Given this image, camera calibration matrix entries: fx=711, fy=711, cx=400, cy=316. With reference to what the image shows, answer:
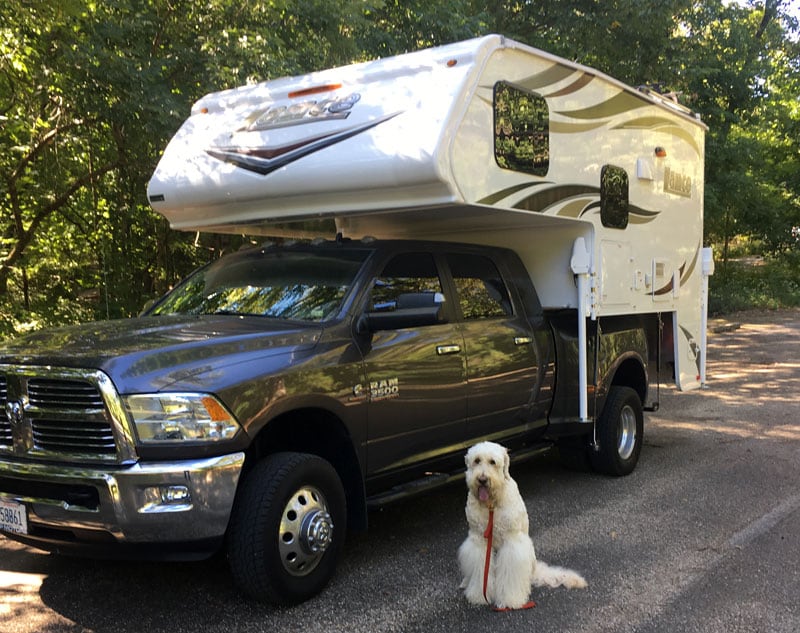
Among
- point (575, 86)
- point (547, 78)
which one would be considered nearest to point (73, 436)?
point (547, 78)

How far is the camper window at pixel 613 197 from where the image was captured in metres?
6.24

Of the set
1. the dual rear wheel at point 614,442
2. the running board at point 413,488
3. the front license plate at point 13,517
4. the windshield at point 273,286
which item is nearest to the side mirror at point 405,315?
the windshield at point 273,286

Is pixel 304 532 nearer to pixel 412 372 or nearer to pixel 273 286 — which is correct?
pixel 412 372

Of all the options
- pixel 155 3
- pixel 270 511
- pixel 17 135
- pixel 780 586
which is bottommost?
pixel 780 586

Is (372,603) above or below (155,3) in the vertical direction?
below

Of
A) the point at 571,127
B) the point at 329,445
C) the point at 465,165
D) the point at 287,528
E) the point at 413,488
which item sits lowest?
the point at 413,488

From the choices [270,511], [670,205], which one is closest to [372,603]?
[270,511]

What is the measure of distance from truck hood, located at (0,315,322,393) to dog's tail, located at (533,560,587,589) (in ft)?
6.09

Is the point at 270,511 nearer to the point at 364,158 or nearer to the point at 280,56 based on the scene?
the point at 364,158

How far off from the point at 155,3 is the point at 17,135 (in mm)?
3468

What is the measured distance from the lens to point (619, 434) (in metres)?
6.59

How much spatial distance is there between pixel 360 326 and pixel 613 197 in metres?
3.16

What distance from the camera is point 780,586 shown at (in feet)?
13.7

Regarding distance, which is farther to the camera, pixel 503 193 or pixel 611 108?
pixel 611 108
